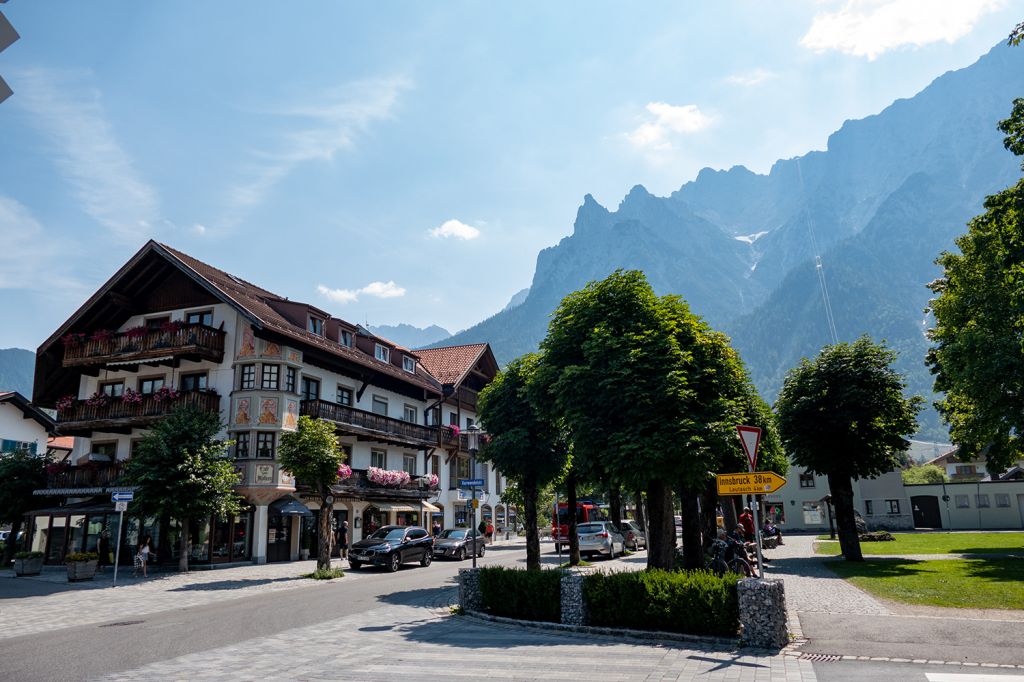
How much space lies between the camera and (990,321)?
2391cm

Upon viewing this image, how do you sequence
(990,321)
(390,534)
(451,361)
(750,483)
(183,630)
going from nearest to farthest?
(750,483) < (183,630) < (990,321) < (390,534) < (451,361)

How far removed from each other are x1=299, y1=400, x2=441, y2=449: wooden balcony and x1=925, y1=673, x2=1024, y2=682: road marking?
27.0m

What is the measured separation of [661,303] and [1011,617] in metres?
9.65

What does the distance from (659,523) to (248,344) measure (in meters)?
22.4

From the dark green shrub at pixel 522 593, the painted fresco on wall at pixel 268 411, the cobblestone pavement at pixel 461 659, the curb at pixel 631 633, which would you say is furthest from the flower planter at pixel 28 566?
the curb at pixel 631 633

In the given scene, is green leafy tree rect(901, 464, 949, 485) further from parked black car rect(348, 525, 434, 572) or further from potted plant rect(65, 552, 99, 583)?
potted plant rect(65, 552, 99, 583)

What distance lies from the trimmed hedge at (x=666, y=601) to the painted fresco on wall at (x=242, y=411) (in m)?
22.5

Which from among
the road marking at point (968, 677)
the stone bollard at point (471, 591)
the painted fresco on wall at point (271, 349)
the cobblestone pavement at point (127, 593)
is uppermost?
the painted fresco on wall at point (271, 349)

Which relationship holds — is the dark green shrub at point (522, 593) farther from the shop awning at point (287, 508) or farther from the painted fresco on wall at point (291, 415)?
the painted fresco on wall at point (291, 415)

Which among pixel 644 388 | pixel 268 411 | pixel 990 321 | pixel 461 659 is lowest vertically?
pixel 461 659

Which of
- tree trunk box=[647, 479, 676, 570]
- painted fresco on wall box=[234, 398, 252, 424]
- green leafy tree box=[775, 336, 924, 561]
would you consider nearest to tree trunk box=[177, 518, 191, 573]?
painted fresco on wall box=[234, 398, 252, 424]

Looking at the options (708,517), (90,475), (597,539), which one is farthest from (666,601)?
(90,475)

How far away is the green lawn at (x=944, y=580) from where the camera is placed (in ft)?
47.1

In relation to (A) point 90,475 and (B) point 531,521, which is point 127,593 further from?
(A) point 90,475
